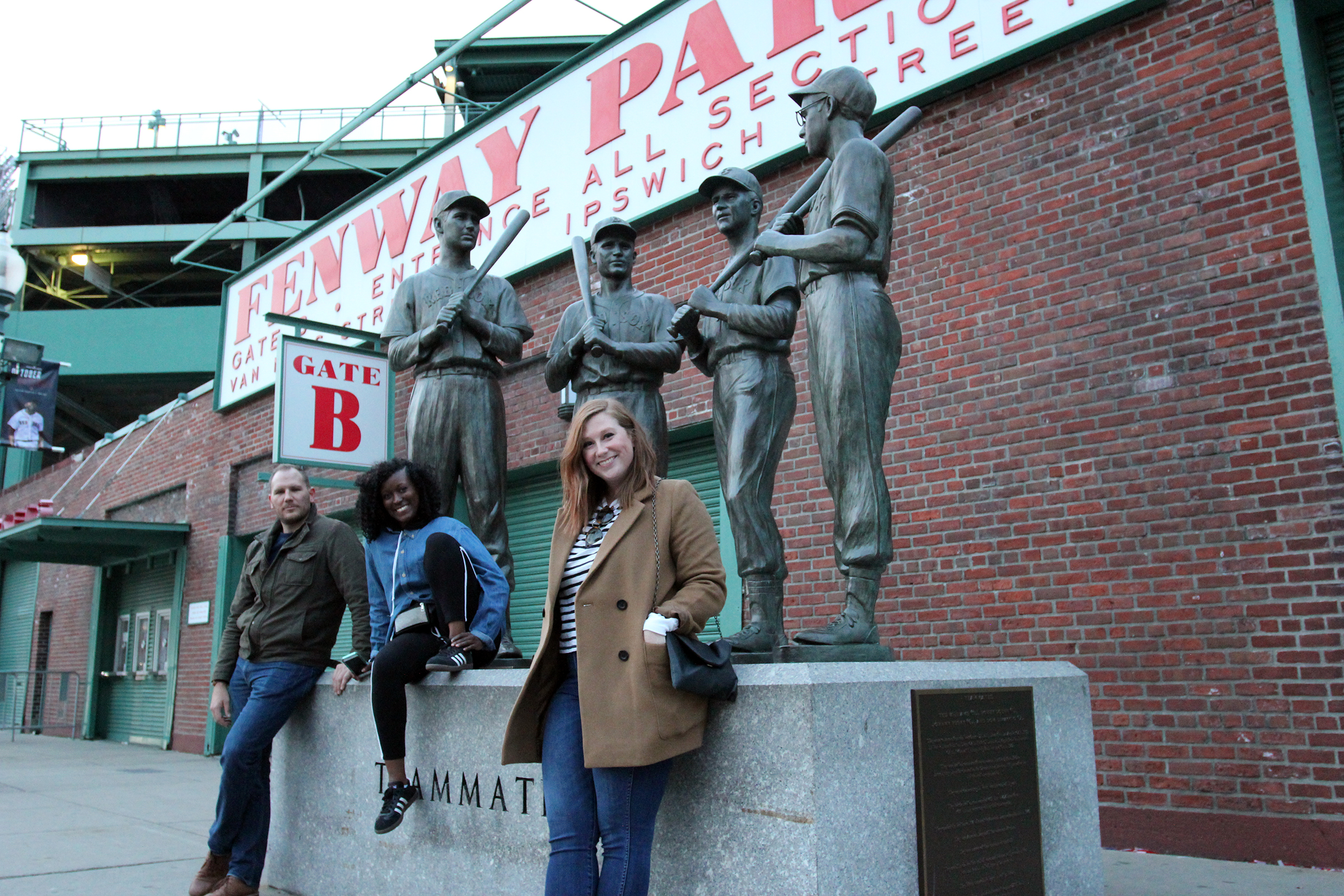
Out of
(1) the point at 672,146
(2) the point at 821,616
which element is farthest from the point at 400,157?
(2) the point at 821,616

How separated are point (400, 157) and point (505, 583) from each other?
73.8 ft

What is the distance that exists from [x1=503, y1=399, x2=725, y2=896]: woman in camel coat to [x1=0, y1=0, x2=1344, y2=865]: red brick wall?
3656 mm

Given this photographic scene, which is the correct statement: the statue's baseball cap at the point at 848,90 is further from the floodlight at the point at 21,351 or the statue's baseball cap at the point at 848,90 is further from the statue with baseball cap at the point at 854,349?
the floodlight at the point at 21,351

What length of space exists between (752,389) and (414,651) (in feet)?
5.70

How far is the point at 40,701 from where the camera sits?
20.1 m

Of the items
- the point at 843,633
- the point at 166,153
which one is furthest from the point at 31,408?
the point at 843,633

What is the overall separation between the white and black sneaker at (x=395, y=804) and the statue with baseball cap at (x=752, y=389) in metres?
1.46

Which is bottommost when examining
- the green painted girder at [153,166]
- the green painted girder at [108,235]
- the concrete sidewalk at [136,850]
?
the concrete sidewalk at [136,850]

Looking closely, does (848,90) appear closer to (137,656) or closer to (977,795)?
(977,795)

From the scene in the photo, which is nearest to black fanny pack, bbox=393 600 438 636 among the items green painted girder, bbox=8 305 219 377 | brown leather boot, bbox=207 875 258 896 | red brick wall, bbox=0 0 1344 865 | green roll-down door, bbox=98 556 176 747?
brown leather boot, bbox=207 875 258 896

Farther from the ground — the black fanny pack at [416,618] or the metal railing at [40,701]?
the black fanny pack at [416,618]

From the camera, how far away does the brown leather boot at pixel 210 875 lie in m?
4.68

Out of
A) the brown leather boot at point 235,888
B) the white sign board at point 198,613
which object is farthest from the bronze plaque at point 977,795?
the white sign board at point 198,613

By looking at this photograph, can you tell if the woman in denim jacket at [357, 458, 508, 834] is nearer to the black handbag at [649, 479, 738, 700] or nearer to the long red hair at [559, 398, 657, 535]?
the long red hair at [559, 398, 657, 535]
